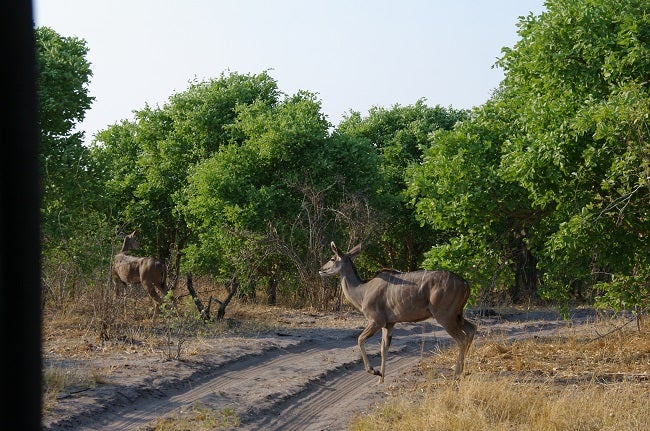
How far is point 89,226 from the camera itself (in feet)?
60.1

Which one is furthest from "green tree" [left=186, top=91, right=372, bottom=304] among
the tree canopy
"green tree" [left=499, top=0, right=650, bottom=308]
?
"green tree" [left=499, top=0, right=650, bottom=308]

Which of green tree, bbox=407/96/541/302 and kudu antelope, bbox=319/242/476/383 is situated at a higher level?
green tree, bbox=407/96/541/302

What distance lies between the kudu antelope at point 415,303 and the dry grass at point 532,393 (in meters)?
0.79

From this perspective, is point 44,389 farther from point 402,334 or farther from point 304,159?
point 304,159

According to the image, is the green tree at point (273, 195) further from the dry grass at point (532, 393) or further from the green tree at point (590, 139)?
the green tree at point (590, 139)

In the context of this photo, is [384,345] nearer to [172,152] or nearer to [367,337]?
[367,337]

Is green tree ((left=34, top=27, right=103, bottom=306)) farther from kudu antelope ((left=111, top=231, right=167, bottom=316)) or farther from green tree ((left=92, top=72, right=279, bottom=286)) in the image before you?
green tree ((left=92, top=72, right=279, bottom=286))

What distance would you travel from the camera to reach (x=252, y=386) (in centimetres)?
1289

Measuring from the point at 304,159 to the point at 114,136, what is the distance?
26.6 feet

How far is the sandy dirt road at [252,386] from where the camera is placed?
10.8 meters

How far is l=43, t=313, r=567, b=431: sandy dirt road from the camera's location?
1081 cm

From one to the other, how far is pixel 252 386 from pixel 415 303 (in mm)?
3000

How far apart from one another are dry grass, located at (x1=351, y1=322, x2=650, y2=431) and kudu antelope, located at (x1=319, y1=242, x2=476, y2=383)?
786 mm

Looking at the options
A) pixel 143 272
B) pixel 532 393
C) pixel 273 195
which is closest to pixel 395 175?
pixel 273 195
